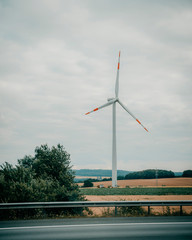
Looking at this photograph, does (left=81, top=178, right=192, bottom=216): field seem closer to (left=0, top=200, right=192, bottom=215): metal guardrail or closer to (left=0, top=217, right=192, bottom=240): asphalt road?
(left=0, top=200, right=192, bottom=215): metal guardrail

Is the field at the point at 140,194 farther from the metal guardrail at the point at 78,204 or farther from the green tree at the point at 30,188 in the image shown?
the metal guardrail at the point at 78,204

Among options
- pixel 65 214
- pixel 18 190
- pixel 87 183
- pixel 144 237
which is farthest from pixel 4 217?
pixel 87 183

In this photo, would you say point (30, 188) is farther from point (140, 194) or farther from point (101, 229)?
point (140, 194)

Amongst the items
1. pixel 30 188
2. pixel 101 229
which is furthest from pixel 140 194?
pixel 101 229

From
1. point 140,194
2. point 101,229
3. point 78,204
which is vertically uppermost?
point 78,204

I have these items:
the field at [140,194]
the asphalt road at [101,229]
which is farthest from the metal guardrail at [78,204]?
the field at [140,194]

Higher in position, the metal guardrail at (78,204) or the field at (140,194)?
the metal guardrail at (78,204)

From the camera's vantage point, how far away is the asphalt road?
8883 mm

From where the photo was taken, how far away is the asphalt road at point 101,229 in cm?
888

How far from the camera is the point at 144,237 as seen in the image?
873 centimetres

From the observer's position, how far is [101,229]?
9.91 meters

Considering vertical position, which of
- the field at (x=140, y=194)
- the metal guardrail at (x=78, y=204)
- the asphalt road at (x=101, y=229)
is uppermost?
the metal guardrail at (x=78, y=204)

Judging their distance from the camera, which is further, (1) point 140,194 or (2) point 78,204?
(1) point 140,194

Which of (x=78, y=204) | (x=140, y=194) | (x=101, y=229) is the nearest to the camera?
(x=101, y=229)
